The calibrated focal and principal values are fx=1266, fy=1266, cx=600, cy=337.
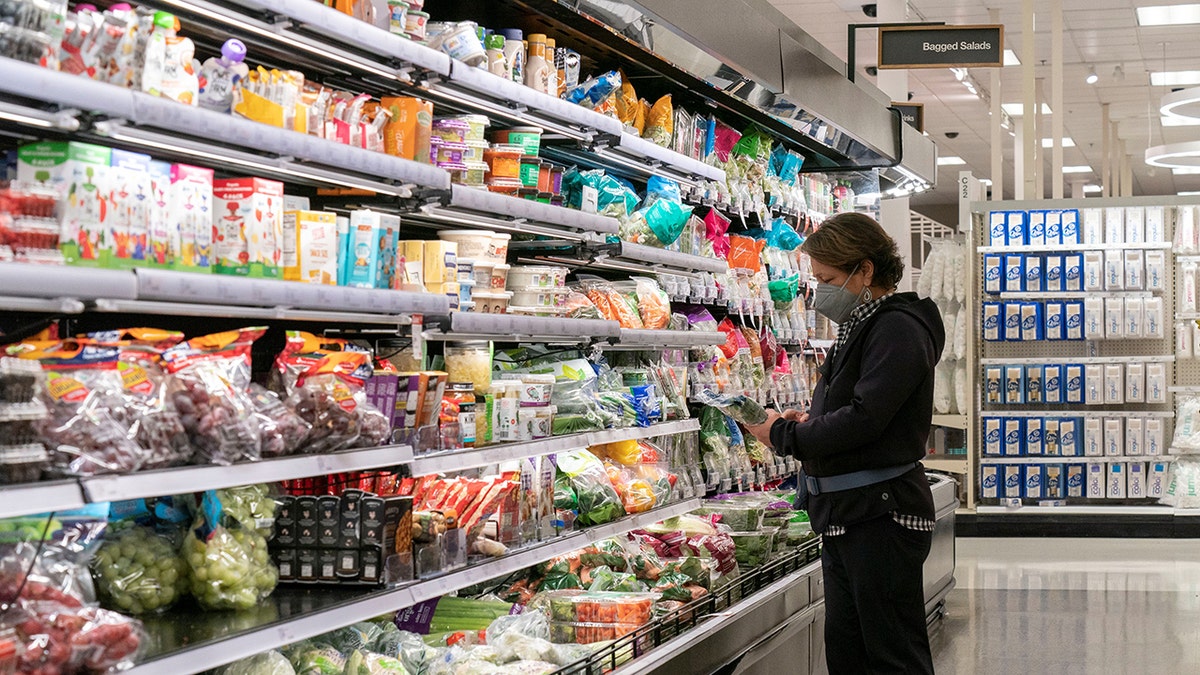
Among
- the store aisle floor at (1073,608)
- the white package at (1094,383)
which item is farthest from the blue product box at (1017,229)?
the store aisle floor at (1073,608)

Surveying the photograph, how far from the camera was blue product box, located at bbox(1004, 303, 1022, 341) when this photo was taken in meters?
10.4

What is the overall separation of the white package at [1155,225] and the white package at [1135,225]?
0.04m

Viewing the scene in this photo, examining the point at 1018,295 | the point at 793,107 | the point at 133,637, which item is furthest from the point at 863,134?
the point at 1018,295

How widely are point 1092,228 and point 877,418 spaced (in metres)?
7.61

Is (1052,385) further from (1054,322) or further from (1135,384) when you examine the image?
(1135,384)

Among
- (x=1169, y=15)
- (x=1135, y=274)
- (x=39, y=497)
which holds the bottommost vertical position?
(x=39, y=497)

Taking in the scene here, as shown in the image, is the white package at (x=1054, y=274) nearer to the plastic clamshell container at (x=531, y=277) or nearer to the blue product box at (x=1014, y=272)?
the blue product box at (x=1014, y=272)

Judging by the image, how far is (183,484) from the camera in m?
2.06

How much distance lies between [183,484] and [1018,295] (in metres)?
9.30

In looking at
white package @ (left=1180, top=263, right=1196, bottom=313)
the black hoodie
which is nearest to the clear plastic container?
the black hoodie

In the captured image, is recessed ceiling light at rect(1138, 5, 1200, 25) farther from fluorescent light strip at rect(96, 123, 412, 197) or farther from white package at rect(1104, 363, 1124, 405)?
fluorescent light strip at rect(96, 123, 412, 197)

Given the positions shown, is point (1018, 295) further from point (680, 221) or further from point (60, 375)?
point (60, 375)

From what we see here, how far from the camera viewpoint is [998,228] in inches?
413

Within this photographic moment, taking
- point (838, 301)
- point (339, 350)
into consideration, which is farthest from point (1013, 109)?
point (339, 350)
